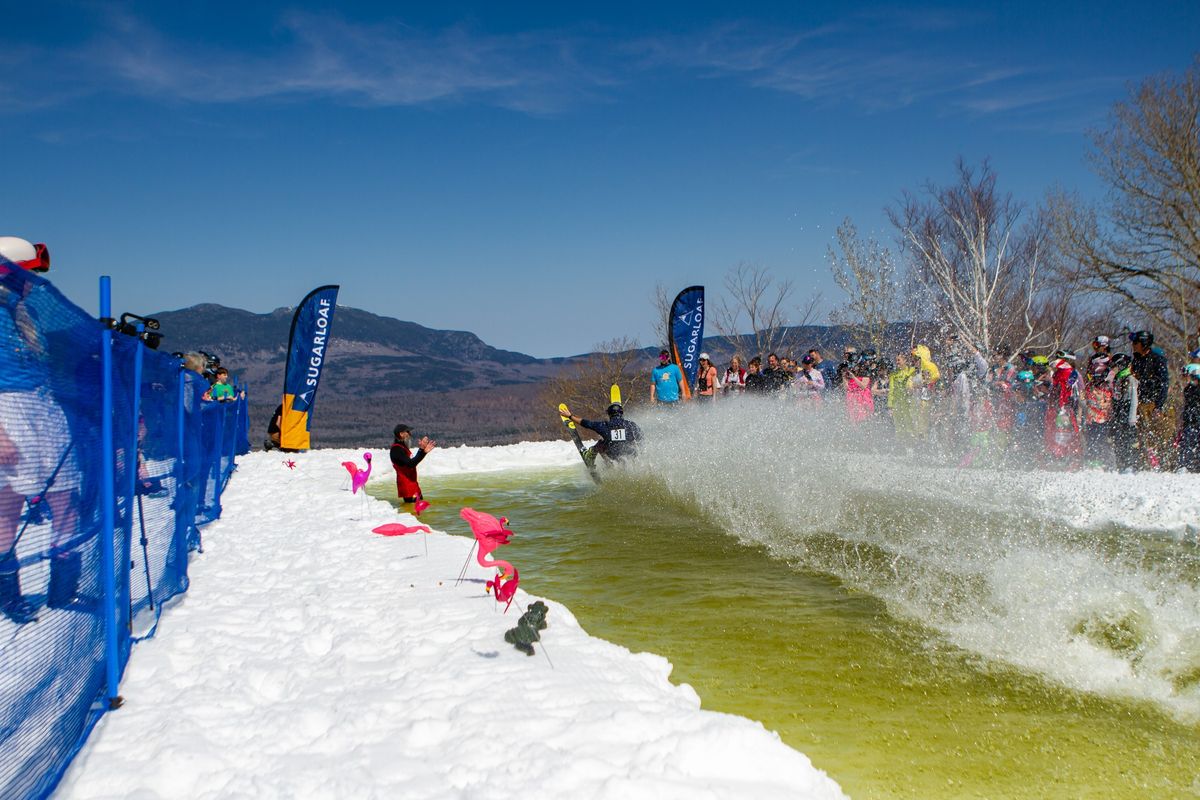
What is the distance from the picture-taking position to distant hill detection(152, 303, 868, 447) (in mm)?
59969

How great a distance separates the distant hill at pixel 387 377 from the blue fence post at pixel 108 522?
54.9 feet

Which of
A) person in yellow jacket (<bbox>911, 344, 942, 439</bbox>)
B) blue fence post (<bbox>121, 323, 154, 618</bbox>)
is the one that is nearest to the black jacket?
person in yellow jacket (<bbox>911, 344, 942, 439</bbox>)

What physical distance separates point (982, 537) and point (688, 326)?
1599cm

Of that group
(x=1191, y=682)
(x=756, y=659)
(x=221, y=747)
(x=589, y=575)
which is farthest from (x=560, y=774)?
(x=589, y=575)

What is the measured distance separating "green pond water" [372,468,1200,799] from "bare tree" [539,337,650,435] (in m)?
44.3

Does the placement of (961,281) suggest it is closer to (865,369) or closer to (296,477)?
(865,369)

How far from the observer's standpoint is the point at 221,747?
3.90 meters

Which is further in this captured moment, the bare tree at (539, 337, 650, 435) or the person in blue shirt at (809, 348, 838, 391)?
the bare tree at (539, 337, 650, 435)

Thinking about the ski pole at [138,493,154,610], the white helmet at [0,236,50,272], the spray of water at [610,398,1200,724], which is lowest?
the spray of water at [610,398,1200,724]

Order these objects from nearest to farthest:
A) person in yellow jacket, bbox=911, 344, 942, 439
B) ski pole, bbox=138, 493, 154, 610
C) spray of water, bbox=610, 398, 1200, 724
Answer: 1. spray of water, bbox=610, 398, 1200, 724
2. ski pole, bbox=138, 493, 154, 610
3. person in yellow jacket, bbox=911, 344, 942, 439

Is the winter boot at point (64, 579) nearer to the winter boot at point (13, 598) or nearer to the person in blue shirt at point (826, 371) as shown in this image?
the winter boot at point (13, 598)

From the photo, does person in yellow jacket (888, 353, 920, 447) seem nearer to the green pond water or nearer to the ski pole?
the green pond water

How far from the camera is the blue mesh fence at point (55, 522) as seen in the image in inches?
131

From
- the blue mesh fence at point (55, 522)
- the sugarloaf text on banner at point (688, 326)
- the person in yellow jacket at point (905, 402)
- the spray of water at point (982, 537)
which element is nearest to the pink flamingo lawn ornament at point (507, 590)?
the blue mesh fence at point (55, 522)
